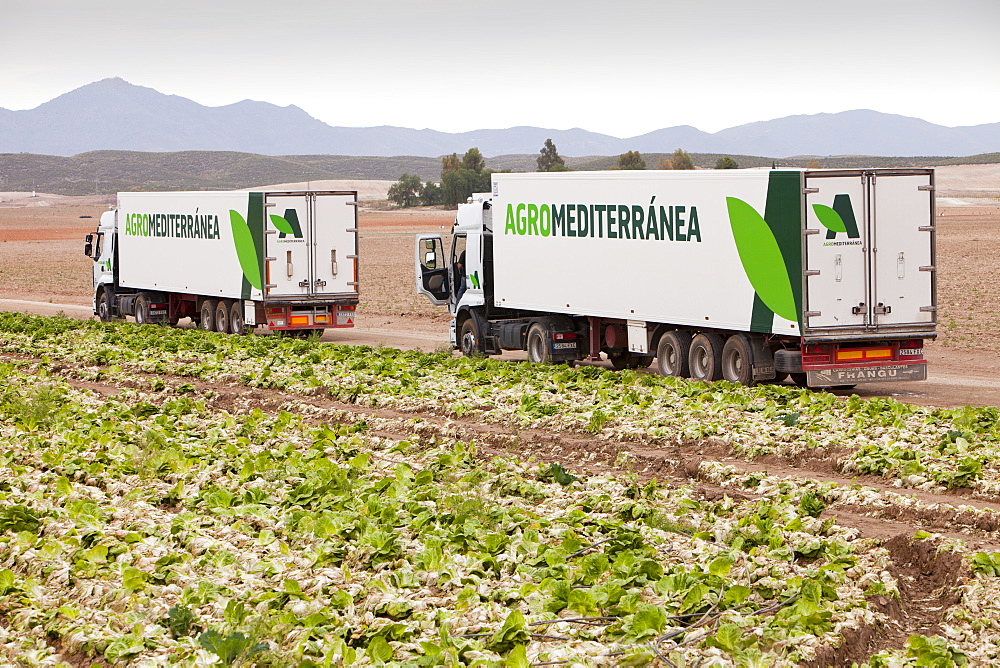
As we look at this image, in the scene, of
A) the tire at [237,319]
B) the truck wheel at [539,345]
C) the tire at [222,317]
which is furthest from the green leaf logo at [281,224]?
the truck wheel at [539,345]

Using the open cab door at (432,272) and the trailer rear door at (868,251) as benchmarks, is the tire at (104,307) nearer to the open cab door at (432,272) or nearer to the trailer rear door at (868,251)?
the open cab door at (432,272)

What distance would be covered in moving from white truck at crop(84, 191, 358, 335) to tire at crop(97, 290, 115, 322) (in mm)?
3057

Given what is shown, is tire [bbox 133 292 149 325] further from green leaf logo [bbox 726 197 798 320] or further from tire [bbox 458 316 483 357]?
green leaf logo [bbox 726 197 798 320]

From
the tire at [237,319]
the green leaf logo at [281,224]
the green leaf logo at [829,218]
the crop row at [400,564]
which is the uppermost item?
the green leaf logo at [281,224]

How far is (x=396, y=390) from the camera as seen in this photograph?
2011cm

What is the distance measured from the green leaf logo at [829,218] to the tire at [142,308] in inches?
963

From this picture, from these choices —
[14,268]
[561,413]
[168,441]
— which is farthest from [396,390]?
[14,268]

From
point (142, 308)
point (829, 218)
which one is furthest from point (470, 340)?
point (142, 308)

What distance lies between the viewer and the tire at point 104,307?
40.1 meters

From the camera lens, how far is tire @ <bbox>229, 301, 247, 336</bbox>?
108ft

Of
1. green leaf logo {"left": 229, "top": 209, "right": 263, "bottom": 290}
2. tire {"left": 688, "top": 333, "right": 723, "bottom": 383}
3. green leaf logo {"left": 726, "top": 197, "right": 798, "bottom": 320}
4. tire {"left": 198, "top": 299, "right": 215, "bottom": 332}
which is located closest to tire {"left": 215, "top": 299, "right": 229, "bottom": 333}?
tire {"left": 198, "top": 299, "right": 215, "bottom": 332}

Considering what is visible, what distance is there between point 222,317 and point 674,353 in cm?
1637

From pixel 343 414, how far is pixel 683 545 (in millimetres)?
8948

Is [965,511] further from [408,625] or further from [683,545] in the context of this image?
[408,625]
